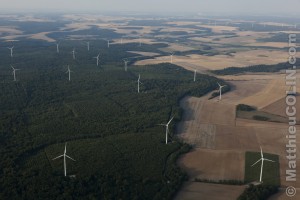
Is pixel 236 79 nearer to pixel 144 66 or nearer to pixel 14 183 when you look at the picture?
pixel 144 66

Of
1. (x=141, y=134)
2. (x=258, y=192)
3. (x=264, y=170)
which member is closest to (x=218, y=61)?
(x=141, y=134)

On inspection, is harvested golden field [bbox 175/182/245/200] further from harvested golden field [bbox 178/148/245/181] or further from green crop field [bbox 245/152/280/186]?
green crop field [bbox 245/152/280/186]

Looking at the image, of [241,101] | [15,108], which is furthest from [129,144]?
[241,101]

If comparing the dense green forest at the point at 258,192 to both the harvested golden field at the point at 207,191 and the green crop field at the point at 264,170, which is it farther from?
the green crop field at the point at 264,170

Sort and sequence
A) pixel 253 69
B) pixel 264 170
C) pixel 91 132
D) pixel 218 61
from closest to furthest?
pixel 264 170
pixel 91 132
pixel 253 69
pixel 218 61

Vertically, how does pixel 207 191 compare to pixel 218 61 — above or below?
below

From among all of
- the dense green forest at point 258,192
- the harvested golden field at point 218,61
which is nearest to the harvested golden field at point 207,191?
the dense green forest at point 258,192

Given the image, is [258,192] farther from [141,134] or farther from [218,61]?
[218,61]
